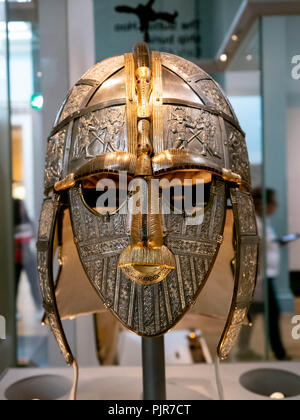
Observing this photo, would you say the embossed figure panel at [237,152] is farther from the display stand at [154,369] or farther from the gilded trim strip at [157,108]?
the display stand at [154,369]

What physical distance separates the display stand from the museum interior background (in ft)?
1.57

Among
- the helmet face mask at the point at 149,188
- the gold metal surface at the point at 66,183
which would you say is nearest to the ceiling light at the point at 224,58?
the helmet face mask at the point at 149,188

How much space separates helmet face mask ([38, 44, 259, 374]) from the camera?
920 mm

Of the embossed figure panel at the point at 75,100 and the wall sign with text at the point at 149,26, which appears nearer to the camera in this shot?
the embossed figure panel at the point at 75,100

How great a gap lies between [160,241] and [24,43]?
1.11m

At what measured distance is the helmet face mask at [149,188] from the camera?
3.02 ft

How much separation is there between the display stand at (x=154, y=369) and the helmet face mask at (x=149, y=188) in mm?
190

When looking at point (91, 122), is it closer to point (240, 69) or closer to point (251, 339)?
point (240, 69)

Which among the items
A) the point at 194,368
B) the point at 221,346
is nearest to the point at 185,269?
the point at 221,346

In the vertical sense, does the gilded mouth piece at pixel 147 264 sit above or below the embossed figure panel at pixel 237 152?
below

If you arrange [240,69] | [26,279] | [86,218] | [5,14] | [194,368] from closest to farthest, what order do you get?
[86,218] < [5,14] < [194,368] < [240,69] < [26,279]

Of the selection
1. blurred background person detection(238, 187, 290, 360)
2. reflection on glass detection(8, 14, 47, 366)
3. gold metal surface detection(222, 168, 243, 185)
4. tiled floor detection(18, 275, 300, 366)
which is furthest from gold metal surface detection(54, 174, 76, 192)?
blurred background person detection(238, 187, 290, 360)

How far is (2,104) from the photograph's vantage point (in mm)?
1526

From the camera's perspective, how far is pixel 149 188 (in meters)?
0.92
